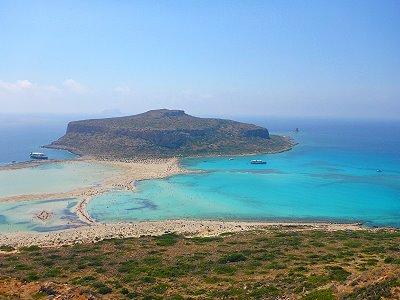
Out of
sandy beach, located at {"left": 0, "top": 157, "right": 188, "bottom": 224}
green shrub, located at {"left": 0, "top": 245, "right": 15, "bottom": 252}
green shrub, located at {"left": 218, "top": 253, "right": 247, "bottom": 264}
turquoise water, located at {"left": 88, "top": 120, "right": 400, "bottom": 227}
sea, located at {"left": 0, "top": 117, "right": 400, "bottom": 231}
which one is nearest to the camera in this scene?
green shrub, located at {"left": 218, "top": 253, "right": 247, "bottom": 264}

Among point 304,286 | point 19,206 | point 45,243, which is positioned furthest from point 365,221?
point 19,206

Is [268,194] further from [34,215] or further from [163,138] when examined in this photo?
[163,138]

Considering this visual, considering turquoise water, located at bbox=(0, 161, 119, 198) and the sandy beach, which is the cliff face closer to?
the sandy beach

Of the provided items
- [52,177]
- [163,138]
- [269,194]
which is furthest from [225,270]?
[163,138]

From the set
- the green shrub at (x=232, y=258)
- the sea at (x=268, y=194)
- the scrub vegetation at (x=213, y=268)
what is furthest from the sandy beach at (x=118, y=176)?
the green shrub at (x=232, y=258)

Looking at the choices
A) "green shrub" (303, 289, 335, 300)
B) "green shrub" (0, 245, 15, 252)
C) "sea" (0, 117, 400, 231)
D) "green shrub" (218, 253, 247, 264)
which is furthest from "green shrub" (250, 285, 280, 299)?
"sea" (0, 117, 400, 231)

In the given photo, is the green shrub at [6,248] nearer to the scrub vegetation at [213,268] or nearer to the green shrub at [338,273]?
the scrub vegetation at [213,268]
